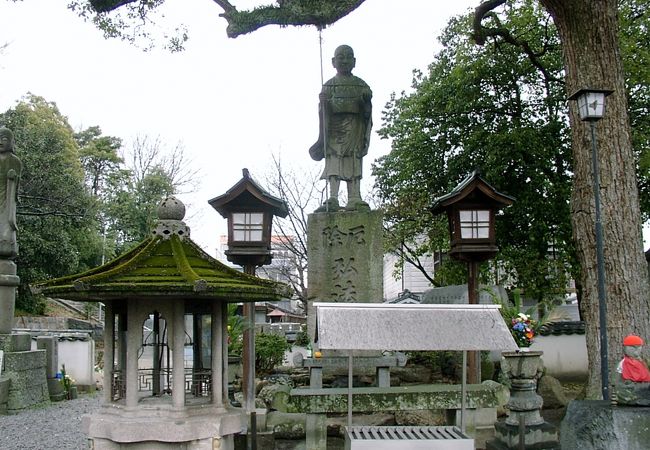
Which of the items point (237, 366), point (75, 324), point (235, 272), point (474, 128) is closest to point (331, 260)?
point (237, 366)

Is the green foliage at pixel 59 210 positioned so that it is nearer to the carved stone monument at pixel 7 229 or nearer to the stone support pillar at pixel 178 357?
the carved stone monument at pixel 7 229

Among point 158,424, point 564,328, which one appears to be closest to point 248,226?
point 158,424

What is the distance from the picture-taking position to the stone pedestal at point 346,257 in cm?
995

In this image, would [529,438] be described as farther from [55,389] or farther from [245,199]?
[55,389]

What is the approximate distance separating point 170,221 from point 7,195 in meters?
8.27

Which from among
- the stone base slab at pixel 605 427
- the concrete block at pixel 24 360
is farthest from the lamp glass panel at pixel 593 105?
the concrete block at pixel 24 360

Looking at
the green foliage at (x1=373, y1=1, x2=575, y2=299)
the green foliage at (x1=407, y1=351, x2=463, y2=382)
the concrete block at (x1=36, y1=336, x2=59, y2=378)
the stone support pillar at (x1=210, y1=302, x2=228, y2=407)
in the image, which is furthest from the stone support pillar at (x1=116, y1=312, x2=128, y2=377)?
the green foliage at (x1=373, y1=1, x2=575, y2=299)

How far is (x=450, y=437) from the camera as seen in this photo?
239 inches

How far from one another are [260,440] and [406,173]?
14.1 meters

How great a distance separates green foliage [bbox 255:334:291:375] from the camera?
11.5 m

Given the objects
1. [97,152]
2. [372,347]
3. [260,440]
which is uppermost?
[97,152]

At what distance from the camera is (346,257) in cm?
1005

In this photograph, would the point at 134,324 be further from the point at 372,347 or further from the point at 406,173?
the point at 406,173

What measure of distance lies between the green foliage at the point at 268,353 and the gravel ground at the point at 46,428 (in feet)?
10.5
